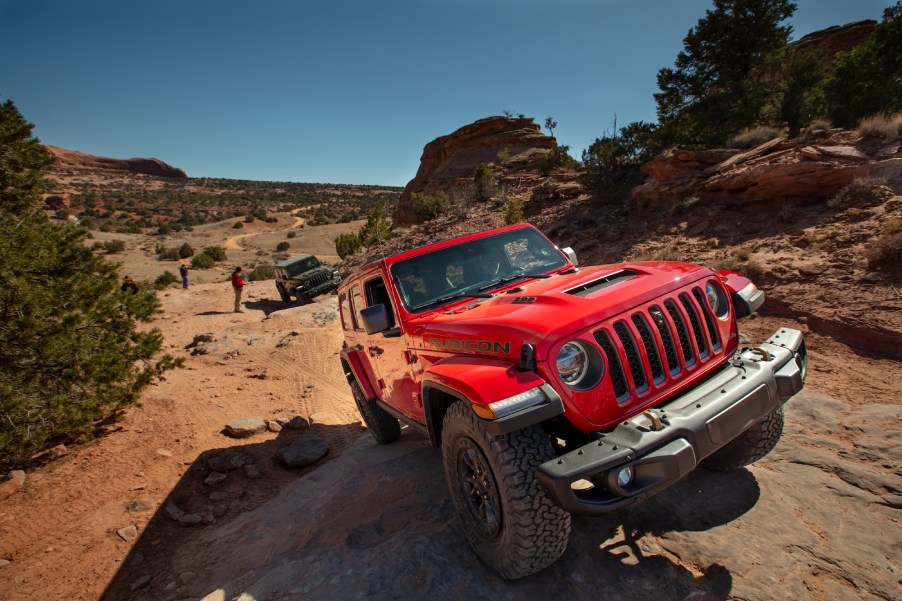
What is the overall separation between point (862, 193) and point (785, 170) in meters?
1.67

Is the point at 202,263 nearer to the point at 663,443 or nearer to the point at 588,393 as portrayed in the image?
the point at 588,393

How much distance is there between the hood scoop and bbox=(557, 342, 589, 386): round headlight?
18.4 inches

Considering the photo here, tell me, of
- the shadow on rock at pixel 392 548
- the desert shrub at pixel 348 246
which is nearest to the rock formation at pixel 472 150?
the desert shrub at pixel 348 246

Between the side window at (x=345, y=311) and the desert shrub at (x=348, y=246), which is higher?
the desert shrub at (x=348, y=246)

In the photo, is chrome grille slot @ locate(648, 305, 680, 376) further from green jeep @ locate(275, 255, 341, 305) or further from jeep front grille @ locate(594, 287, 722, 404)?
green jeep @ locate(275, 255, 341, 305)

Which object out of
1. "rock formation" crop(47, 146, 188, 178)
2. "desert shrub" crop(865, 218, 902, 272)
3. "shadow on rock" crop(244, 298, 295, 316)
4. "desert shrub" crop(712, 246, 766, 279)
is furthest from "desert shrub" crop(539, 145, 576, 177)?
"rock formation" crop(47, 146, 188, 178)

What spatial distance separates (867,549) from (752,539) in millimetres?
548

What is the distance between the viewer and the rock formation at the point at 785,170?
9.04 meters

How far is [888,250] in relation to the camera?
20.3 feet

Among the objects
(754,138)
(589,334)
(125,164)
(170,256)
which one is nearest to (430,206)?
(754,138)

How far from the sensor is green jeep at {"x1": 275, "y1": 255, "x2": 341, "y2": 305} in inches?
667

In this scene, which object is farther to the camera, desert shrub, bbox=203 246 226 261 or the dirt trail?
desert shrub, bbox=203 246 226 261

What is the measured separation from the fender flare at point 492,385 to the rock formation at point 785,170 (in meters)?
10.1

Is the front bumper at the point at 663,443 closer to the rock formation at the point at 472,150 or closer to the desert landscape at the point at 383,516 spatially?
the desert landscape at the point at 383,516
